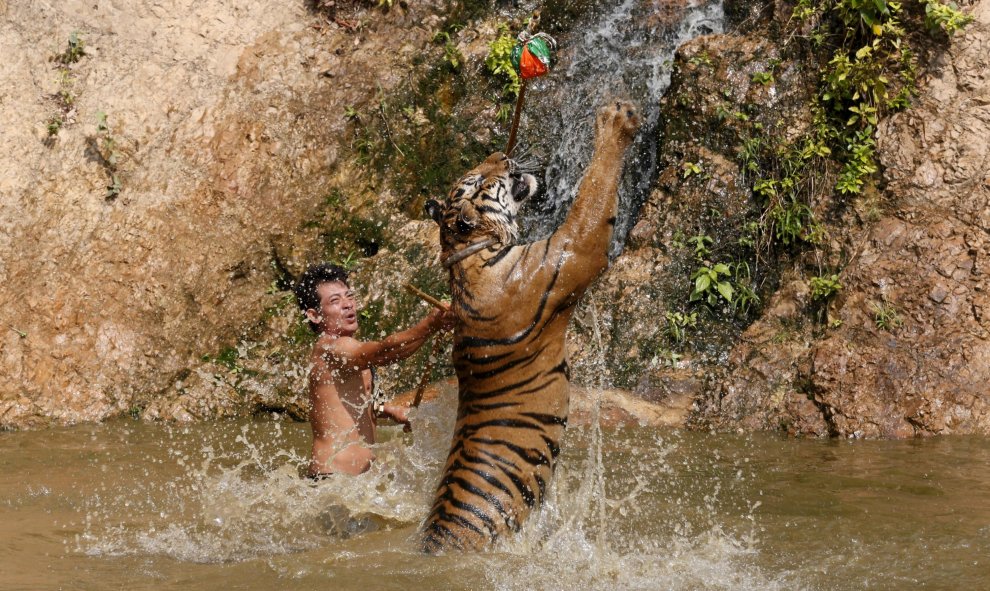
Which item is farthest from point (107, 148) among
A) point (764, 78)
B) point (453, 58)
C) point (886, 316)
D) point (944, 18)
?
point (944, 18)

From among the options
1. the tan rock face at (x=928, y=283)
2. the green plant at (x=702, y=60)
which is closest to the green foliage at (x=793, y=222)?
the tan rock face at (x=928, y=283)

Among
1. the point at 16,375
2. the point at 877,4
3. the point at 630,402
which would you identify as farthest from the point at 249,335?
the point at 877,4

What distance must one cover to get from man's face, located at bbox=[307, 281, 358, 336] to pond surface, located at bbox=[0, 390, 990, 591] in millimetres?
597

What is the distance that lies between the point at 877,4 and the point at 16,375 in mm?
7085

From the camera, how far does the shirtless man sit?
5008mm

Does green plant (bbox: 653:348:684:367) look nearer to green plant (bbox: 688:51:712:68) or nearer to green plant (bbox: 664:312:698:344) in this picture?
green plant (bbox: 664:312:698:344)

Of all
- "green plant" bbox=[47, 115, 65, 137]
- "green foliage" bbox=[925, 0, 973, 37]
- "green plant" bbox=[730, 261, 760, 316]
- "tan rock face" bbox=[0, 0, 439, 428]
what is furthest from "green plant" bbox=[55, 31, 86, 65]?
"green foliage" bbox=[925, 0, 973, 37]

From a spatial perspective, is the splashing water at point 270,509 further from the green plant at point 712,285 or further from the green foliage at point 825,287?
the green foliage at point 825,287

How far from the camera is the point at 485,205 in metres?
4.06

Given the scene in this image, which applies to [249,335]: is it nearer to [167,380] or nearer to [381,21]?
[167,380]

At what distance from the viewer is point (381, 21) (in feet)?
31.8

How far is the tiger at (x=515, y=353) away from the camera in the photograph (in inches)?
148

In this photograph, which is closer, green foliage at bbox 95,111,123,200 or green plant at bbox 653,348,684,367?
green plant at bbox 653,348,684,367

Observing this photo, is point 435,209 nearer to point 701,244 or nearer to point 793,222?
point 701,244
